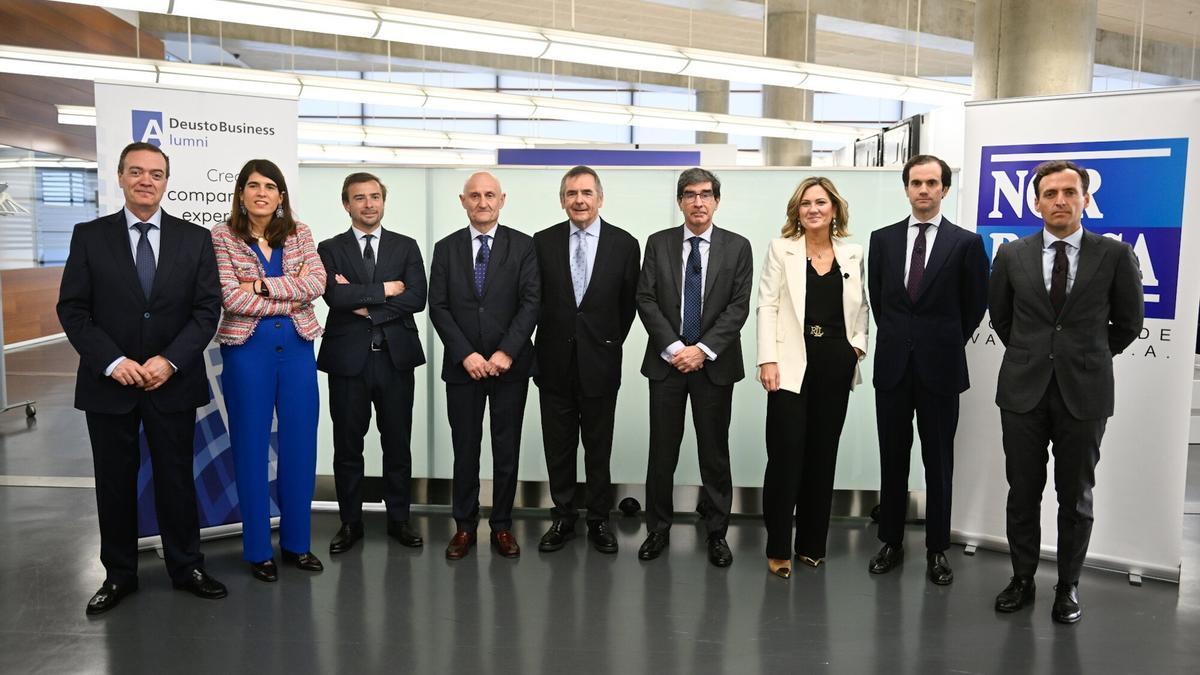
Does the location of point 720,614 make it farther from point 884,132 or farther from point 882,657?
point 884,132

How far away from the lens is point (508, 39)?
7.20m

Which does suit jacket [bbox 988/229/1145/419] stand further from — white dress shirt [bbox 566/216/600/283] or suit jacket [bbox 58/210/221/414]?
suit jacket [bbox 58/210/221/414]

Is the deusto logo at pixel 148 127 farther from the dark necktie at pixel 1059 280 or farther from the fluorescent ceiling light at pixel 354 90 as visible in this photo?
the dark necktie at pixel 1059 280

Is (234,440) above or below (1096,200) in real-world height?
below

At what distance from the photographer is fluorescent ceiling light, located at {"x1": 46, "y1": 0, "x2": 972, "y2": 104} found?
6.34 meters

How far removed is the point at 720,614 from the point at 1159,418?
7.13 ft

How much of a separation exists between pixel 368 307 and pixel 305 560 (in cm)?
118

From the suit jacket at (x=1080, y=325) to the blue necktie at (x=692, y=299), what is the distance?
4.29 ft

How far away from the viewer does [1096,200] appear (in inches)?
154

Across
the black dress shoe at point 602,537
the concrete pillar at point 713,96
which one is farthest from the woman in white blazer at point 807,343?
the concrete pillar at point 713,96

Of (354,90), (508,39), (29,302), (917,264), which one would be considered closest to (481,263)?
(917,264)

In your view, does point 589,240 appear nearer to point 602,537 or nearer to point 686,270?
point 686,270

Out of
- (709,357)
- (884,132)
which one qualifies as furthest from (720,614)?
(884,132)

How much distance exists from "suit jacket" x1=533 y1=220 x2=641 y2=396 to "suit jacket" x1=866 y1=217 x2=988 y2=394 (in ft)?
3.92
